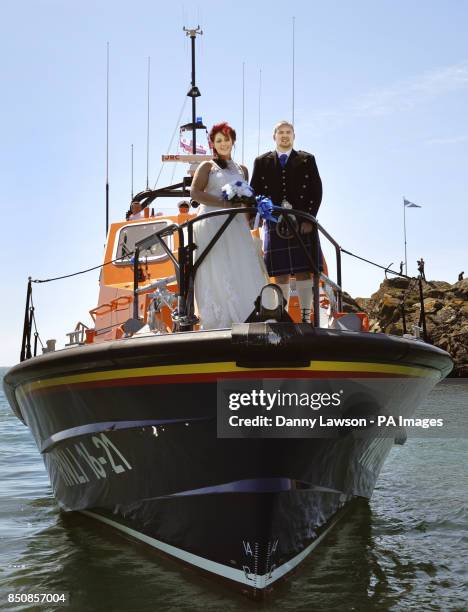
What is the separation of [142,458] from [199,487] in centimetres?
41

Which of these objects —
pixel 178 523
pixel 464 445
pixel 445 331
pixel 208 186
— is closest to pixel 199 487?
pixel 178 523

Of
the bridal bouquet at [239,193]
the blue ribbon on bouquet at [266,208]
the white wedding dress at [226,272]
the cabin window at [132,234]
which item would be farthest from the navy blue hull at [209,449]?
the cabin window at [132,234]

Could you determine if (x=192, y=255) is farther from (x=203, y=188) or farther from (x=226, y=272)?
(x=203, y=188)

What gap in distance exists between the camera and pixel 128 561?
489 cm

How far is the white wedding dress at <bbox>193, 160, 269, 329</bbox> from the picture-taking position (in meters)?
4.43

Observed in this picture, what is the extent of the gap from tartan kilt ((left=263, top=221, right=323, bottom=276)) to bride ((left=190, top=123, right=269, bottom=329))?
0.32 feet

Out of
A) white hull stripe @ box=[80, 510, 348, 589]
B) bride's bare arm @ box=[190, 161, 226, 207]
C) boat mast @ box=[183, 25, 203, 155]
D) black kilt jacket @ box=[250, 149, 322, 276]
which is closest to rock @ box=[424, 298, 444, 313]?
boat mast @ box=[183, 25, 203, 155]

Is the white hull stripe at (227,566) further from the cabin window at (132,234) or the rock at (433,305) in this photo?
the rock at (433,305)

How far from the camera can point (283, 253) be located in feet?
15.4

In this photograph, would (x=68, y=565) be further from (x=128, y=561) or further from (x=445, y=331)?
(x=445, y=331)

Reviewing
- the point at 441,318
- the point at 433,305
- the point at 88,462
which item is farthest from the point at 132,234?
the point at 433,305

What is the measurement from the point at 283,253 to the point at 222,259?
443 mm

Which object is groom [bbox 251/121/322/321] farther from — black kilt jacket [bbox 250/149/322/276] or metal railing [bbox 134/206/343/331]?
metal railing [bbox 134/206/343/331]

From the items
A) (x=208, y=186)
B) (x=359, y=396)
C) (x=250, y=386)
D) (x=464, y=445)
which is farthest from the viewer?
(x=464, y=445)
